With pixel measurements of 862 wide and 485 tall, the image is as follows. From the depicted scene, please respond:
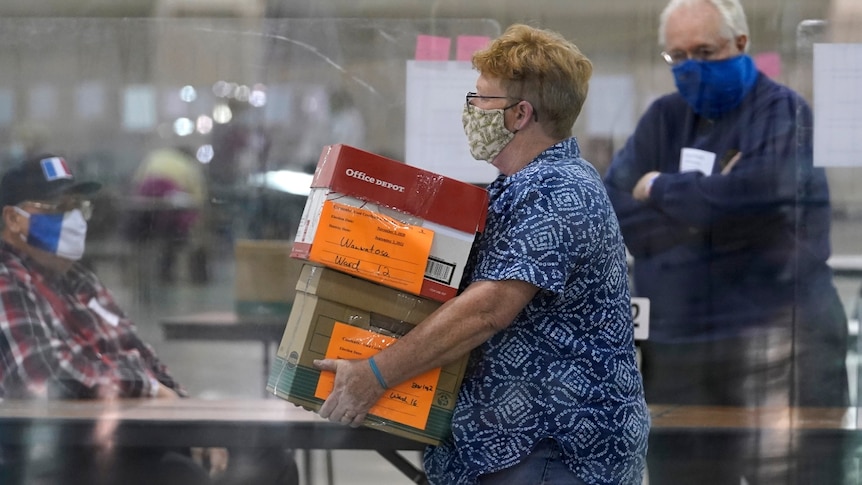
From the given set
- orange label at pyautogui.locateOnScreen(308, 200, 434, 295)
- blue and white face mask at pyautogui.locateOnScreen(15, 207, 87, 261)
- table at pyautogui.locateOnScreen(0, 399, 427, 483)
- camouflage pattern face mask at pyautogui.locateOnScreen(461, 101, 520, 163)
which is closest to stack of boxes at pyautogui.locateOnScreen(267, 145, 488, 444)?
orange label at pyautogui.locateOnScreen(308, 200, 434, 295)

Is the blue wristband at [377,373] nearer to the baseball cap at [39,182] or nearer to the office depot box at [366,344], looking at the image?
the office depot box at [366,344]

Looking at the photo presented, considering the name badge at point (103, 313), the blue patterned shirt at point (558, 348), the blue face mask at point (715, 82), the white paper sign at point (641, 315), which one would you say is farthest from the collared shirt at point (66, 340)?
the blue face mask at point (715, 82)

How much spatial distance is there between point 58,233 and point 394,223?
198cm

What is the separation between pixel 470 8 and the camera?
3.96m

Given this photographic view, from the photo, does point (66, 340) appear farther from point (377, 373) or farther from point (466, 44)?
point (377, 373)

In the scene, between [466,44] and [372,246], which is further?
[466,44]

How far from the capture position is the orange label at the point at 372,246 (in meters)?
2.33

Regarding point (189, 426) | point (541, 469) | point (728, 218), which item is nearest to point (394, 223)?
point (541, 469)

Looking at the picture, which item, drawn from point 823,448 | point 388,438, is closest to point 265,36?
point 388,438

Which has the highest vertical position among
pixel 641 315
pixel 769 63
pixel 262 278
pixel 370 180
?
pixel 769 63

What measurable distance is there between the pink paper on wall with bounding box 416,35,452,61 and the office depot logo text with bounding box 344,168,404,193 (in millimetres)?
1680

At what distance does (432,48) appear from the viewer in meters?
3.97

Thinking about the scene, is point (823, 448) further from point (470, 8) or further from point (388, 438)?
point (470, 8)

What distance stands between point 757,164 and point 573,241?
1.83m
